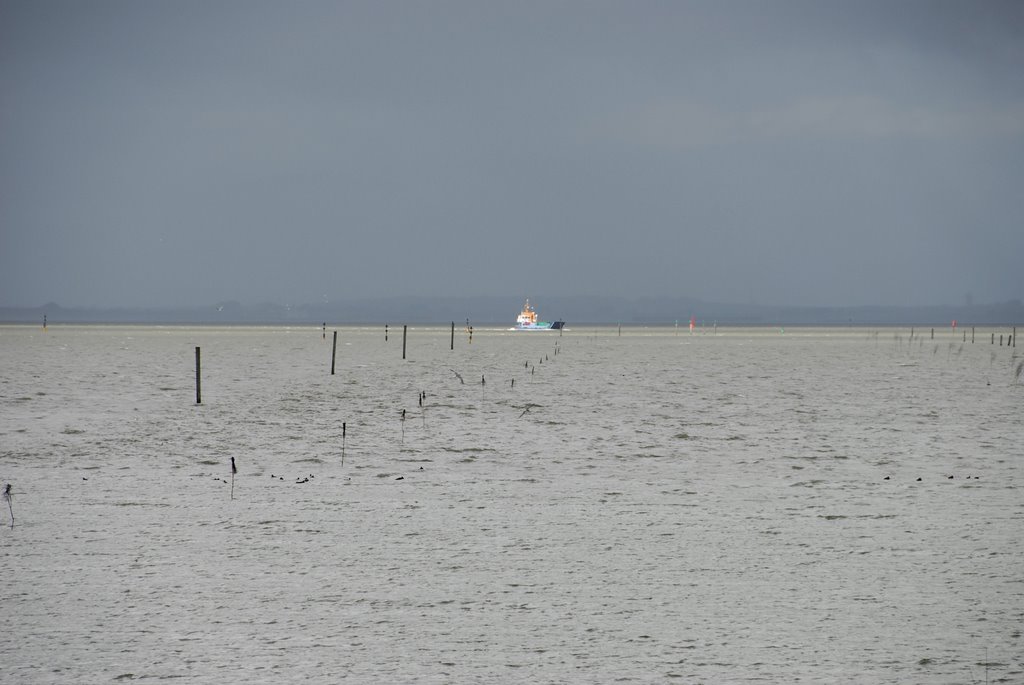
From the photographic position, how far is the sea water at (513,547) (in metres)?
6.82

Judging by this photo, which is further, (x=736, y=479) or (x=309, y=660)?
(x=736, y=479)

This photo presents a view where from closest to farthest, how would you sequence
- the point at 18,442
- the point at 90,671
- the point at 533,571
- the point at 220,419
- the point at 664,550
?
the point at 90,671, the point at 533,571, the point at 664,550, the point at 18,442, the point at 220,419

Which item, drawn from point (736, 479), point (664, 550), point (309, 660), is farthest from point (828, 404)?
point (309, 660)

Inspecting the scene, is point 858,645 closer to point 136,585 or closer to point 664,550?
point 664,550

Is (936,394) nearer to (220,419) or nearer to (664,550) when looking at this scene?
(220,419)

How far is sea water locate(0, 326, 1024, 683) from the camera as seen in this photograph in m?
6.82

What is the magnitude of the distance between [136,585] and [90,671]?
218 cm

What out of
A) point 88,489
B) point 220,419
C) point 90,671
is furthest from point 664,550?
point 220,419

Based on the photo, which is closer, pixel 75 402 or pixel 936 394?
pixel 75 402

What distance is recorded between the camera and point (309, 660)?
6.69m

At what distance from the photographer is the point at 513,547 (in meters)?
10.3

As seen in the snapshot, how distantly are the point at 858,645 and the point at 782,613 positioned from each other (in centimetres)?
81

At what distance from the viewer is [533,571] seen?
30.3 ft

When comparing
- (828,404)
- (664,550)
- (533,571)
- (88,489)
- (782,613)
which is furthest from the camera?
(828,404)
